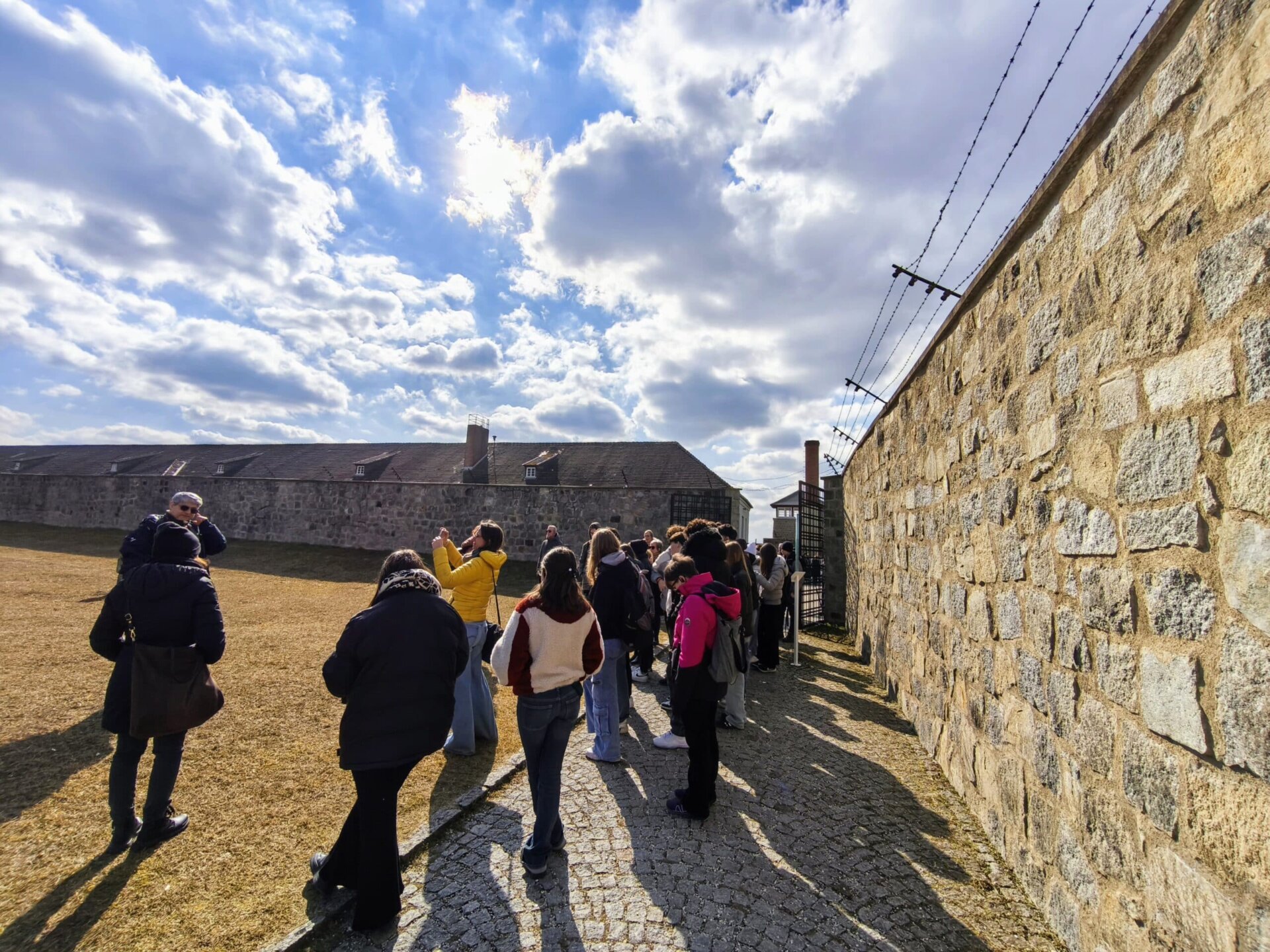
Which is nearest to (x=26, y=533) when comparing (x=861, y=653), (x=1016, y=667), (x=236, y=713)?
(x=236, y=713)

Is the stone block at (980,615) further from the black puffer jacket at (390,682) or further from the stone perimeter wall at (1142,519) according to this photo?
the black puffer jacket at (390,682)

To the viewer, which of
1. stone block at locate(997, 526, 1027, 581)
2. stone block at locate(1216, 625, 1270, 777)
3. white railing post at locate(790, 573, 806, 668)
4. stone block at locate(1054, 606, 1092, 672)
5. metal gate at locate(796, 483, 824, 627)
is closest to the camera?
stone block at locate(1216, 625, 1270, 777)

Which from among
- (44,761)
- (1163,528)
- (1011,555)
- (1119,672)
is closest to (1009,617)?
(1011,555)

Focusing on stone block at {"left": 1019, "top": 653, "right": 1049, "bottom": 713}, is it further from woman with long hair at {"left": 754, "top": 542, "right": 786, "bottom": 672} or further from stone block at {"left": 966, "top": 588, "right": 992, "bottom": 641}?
woman with long hair at {"left": 754, "top": 542, "right": 786, "bottom": 672}

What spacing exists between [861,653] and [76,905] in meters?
8.71

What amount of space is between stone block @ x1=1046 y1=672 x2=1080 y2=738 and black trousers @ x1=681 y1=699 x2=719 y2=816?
6.04ft

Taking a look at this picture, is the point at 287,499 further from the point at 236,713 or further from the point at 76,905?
the point at 76,905

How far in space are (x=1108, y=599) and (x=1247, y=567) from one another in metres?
0.73

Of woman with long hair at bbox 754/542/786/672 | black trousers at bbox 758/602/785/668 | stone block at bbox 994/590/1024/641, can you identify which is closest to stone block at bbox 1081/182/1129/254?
stone block at bbox 994/590/1024/641

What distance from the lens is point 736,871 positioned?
3.19m

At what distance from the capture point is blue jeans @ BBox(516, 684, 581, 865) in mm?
3195

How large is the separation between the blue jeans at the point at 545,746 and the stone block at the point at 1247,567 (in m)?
2.71

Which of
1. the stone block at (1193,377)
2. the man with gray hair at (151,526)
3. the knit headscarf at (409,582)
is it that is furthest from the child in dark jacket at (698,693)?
the man with gray hair at (151,526)

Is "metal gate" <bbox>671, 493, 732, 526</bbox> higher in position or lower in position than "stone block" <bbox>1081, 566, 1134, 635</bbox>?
higher
